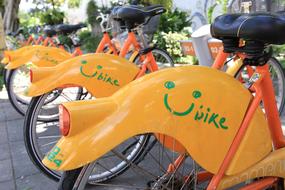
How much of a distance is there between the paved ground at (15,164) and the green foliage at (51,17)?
1229cm

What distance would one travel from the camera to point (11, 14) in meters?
11.3

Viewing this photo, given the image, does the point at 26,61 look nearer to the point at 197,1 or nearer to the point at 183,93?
the point at 183,93

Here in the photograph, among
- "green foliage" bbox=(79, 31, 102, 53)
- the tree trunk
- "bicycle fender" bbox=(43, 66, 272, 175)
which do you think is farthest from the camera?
"green foliage" bbox=(79, 31, 102, 53)

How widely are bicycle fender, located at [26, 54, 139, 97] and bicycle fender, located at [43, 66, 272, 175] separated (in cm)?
113

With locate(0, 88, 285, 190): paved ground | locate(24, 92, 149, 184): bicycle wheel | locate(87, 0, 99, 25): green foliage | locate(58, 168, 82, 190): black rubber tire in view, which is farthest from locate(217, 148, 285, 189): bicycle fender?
locate(87, 0, 99, 25): green foliage

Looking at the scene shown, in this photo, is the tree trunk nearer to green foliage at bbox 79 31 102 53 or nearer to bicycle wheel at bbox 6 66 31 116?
green foliage at bbox 79 31 102 53

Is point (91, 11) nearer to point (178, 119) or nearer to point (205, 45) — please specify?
point (205, 45)

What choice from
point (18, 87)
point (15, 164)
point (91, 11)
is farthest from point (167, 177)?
point (91, 11)

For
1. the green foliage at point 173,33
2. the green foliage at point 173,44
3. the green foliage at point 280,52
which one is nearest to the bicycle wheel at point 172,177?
the green foliage at point 280,52

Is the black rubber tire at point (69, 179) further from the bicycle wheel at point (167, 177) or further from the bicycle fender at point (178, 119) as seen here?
the bicycle fender at point (178, 119)

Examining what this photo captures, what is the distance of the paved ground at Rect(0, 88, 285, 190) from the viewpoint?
3.18m

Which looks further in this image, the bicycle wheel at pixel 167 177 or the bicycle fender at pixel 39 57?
the bicycle fender at pixel 39 57

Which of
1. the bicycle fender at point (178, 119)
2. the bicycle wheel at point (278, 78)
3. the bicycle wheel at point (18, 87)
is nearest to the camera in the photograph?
the bicycle fender at point (178, 119)

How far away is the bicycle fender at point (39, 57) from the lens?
4.48m
